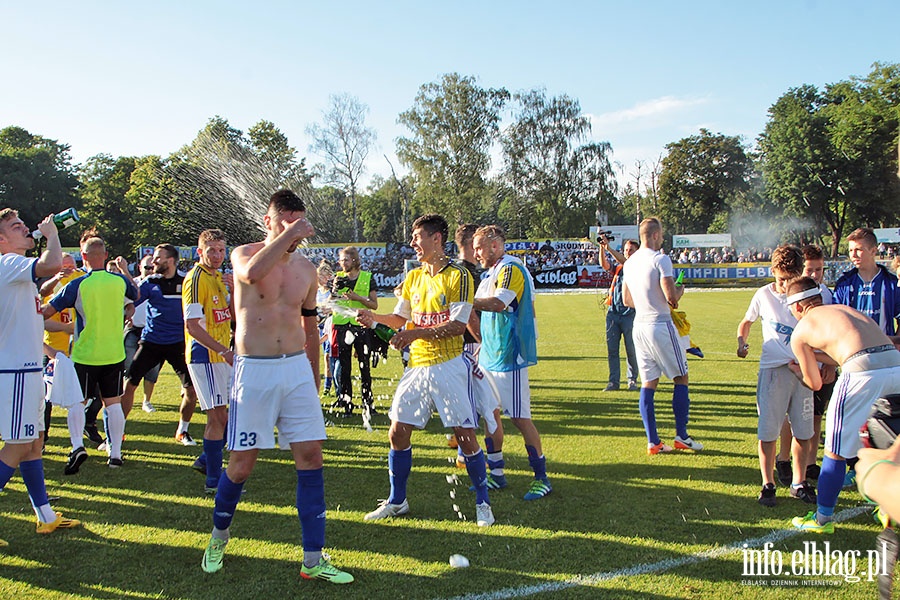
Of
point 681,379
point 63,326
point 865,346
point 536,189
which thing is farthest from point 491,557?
point 536,189

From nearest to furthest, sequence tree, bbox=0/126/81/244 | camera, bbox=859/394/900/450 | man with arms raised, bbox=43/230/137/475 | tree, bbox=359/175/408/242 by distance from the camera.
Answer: camera, bbox=859/394/900/450 < man with arms raised, bbox=43/230/137/475 < tree, bbox=0/126/81/244 < tree, bbox=359/175/408/242

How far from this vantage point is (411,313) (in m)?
5.15

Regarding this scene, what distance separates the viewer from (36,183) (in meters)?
58.6

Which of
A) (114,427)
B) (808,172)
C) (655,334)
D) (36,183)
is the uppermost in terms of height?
(36,183)

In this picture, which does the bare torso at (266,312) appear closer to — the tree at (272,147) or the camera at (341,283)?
the camera at (341,283)

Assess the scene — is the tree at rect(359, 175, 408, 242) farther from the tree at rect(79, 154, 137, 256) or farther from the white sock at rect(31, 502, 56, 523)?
the white sock at rect(31, 502, 56, 523)

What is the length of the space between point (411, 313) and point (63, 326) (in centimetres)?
357

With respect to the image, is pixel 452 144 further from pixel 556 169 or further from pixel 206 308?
pixel 206 308

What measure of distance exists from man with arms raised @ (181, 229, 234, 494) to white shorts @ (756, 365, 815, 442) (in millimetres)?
4517

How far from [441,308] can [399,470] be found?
1.29 m

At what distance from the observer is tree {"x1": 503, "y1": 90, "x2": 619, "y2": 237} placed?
56812 millimetres

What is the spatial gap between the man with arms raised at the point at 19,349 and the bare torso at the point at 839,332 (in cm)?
503

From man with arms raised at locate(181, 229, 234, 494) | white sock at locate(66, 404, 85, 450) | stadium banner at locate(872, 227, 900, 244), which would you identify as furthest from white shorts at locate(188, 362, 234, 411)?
stadium banner at locate(872, 227, 900, 244)

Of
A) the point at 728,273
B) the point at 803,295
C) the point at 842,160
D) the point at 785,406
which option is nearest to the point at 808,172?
the point at 842,160
